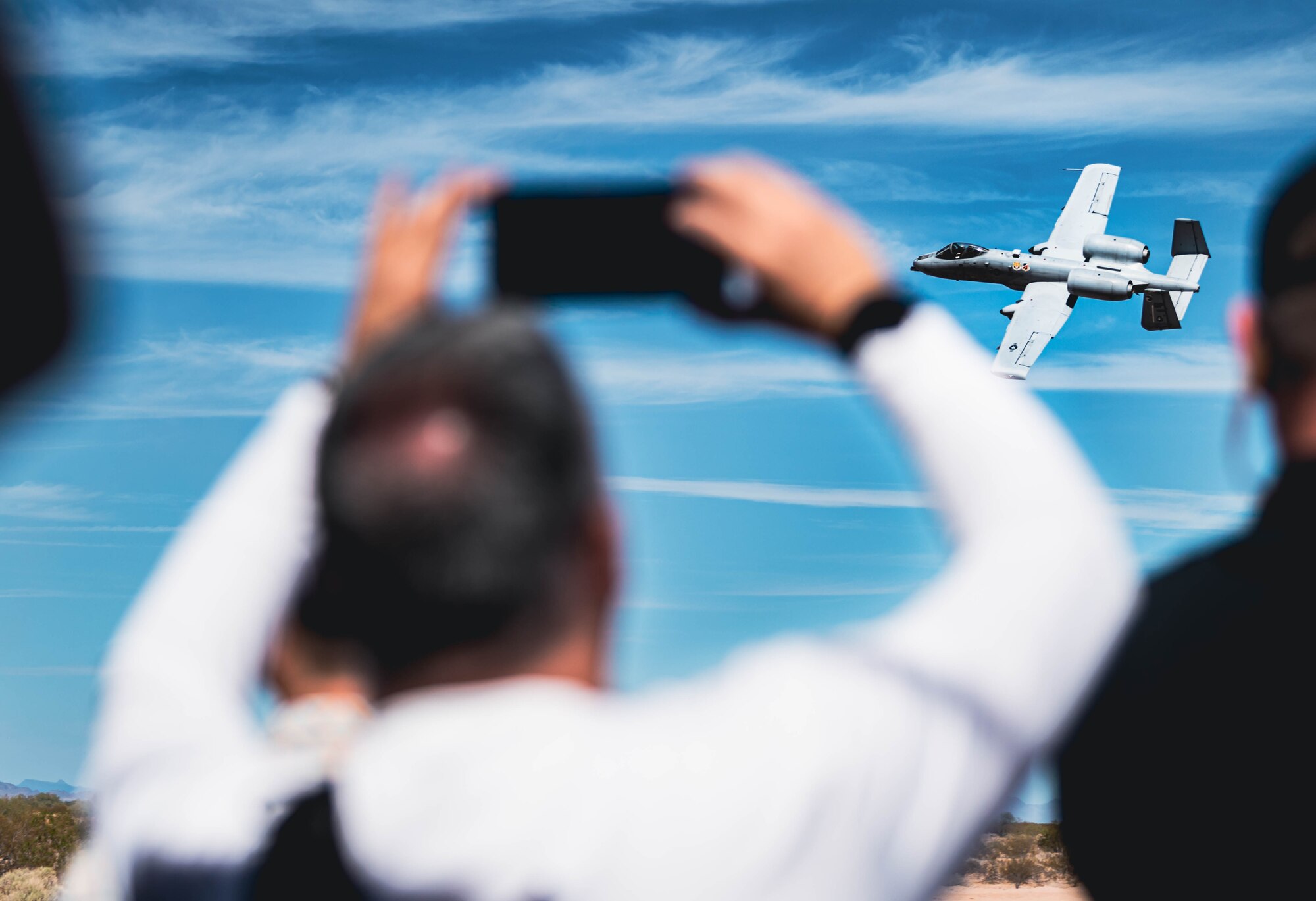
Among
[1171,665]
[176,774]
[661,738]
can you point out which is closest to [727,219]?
[661,738]

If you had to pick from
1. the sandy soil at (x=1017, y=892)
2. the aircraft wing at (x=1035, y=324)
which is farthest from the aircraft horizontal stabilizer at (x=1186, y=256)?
the sandy soil at (x=1017, y=892)

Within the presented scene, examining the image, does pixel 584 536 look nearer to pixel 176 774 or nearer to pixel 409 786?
pixel 409 786

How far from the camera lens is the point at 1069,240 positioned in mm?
49500

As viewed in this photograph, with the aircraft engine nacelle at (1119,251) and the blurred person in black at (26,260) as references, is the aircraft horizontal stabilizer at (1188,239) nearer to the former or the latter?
the aircraft engine nacelle at (1119,251)

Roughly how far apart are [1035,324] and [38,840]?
43111 mm

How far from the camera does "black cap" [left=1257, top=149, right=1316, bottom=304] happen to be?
2.13 metres

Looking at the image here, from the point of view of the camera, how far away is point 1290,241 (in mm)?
2154

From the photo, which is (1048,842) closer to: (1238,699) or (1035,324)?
(1035,324)

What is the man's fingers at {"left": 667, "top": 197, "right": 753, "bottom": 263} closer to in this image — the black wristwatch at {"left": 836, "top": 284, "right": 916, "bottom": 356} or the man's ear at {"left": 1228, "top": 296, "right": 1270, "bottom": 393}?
→ the black wristwatch at {"left": 836, "top": 284, "right": 916, "bottom": 356}

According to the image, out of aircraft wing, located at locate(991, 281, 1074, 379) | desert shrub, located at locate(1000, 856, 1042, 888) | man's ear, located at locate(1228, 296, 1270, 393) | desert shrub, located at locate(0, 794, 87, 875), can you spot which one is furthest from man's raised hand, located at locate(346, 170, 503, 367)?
desert shrub, located at locate(1000, 856, 1042, 888)

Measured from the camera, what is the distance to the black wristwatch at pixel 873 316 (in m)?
1.56

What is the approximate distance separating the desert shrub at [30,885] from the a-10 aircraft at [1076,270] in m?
35.4

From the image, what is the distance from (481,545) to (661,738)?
30 cm

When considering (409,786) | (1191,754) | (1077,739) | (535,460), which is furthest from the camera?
(1077,739)
